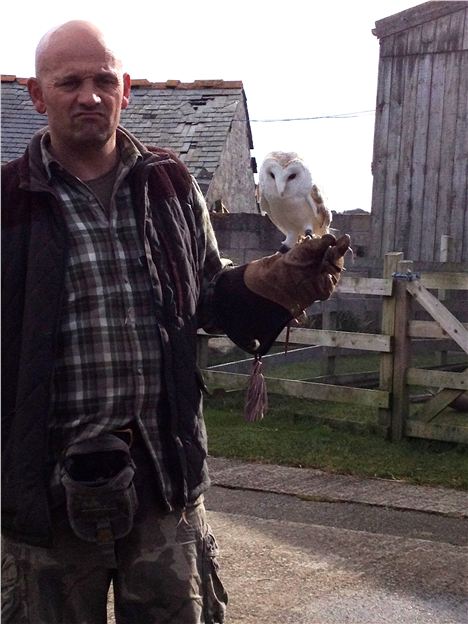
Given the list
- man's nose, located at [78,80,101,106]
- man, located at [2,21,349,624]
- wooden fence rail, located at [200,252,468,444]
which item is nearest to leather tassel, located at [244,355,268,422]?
man, located at [2,21,349,624]

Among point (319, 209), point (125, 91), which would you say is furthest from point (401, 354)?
point (125, 91)

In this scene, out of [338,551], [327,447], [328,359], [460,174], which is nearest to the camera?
[338,551]

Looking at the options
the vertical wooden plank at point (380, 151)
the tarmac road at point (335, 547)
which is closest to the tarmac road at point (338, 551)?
the tarmac road at point (335, 547)

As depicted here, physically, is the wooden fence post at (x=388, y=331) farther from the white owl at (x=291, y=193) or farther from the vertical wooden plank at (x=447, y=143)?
the vertical wooden plank at (x=447, y=143)

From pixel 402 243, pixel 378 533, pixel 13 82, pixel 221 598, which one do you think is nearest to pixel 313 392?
pixel 378 533

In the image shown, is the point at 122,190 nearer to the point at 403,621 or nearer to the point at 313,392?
the point at 403,621

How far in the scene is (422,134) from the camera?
41.3 feet

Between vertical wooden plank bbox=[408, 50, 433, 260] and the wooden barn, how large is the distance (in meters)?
0.01

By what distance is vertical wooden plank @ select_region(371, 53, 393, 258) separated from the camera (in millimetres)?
12742

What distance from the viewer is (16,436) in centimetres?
241

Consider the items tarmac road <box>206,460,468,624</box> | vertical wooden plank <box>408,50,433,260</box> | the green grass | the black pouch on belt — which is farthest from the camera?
vertical wooden plank <box>408,50,433,260</box>

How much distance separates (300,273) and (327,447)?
4494 millimetres

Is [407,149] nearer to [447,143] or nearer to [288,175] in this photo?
[447,143]

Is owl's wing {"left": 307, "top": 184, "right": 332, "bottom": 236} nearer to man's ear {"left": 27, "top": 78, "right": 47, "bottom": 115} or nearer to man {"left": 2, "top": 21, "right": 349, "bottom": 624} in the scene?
man {"left": 2, "top": 21, "right": 349, "bottom": 624}
